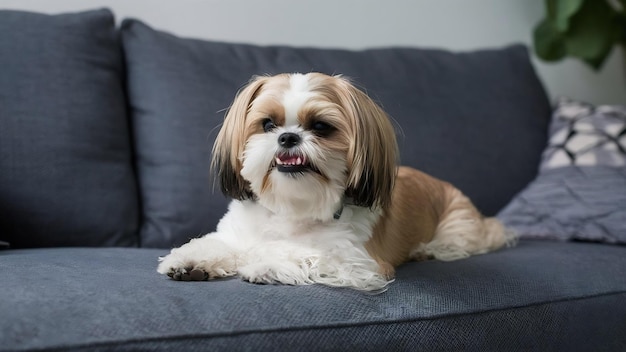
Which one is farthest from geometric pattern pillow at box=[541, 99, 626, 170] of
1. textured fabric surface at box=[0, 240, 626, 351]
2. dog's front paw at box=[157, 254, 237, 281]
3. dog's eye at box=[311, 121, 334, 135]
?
dog's front paw at box=[157, 254, 237, 281]

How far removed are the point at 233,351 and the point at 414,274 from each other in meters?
0.69

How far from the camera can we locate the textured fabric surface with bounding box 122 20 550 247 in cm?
232

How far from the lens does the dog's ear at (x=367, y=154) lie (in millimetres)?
1671

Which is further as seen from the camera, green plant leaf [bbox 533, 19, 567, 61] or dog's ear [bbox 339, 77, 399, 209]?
green plant leaf [bbox 533, 19, 567, 61]

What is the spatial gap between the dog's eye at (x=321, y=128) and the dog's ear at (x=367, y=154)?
0.19 ft

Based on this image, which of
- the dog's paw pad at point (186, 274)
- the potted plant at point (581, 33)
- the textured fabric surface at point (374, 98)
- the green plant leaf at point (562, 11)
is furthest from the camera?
the potted plant at point (581, 33)

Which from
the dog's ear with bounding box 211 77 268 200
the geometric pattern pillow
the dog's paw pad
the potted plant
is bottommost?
the dog's paw pad

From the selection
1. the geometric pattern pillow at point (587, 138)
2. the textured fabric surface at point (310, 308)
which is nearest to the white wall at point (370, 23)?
the geometric pattern pillow at point (587, 138)

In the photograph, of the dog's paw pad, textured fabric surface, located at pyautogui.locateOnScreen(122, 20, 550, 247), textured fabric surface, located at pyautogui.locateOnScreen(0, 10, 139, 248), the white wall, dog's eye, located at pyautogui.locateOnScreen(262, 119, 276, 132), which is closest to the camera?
the dog's paw pad

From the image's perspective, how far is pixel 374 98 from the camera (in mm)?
2592

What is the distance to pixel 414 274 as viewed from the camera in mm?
1808

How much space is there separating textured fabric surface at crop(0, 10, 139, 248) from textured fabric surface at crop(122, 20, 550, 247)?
11 cm

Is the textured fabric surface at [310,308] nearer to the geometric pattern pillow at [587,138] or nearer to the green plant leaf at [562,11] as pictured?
the geometric pattern pillow at [587,138]

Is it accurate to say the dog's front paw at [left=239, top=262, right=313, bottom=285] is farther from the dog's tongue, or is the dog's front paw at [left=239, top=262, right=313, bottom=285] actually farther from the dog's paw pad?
the dog's tongue
